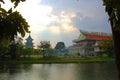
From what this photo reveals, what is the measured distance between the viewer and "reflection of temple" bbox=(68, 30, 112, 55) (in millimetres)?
82500

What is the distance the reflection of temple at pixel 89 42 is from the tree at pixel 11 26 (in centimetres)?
7697

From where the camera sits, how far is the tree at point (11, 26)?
3.05 metres

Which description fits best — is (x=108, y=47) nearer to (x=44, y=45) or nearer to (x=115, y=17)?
(x=44, y=45)

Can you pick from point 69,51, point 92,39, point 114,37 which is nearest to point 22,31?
point 114,37

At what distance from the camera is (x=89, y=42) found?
86.2 meters

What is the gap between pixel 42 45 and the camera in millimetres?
74312

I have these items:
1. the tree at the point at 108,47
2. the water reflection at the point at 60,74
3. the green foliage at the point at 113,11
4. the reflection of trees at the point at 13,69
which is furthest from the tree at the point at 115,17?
the tree at the point at 108,47

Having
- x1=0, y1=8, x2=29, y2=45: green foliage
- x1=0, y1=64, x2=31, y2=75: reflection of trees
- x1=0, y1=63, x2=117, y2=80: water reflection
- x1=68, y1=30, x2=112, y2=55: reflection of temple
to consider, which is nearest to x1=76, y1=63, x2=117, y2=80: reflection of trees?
x1=0, y1=63, x2=117, y2=80: water reflection

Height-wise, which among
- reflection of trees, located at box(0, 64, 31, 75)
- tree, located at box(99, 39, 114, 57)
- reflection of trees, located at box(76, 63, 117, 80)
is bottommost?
reflection of trees, located at box(76, 63, 117, 80)

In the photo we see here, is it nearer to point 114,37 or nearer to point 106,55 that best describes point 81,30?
point 106,55

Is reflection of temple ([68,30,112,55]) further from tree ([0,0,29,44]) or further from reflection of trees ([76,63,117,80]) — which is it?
tree ([0,0,29,44])

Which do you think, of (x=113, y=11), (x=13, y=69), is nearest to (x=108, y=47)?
(x=13, y=69)

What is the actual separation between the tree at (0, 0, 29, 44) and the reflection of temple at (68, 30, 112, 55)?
3030 inches

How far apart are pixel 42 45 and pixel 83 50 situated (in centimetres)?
1619
